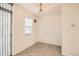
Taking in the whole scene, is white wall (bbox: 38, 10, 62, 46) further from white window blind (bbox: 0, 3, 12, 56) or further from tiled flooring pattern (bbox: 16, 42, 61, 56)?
white window blind (bbox: 0, 3, 12, 56)

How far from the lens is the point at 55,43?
6.25 metres

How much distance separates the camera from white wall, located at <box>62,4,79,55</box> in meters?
3.56

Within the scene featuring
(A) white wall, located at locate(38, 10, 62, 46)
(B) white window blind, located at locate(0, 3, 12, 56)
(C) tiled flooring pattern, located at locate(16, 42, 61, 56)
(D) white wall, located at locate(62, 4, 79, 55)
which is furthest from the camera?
(A) white wall, located at locate(38, 10, 62, 46)

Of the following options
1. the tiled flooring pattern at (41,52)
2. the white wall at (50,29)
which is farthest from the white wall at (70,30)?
the white wall at (50,29)

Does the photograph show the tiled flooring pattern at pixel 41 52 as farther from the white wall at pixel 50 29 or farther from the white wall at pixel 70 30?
the white wall at pixel 50 29

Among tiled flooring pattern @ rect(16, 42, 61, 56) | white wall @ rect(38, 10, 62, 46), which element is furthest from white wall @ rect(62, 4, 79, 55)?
white wall @ rect(38, 10, 62, 46)

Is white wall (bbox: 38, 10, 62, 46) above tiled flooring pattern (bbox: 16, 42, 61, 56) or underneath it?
above

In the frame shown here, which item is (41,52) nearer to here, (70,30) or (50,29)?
(70,30)

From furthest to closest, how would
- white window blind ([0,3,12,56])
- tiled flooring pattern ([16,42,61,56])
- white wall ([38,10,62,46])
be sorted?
white wall ([38,10,62,46]) → tiled flooring pattern ([16,42,61,56]) → white window blind ([0,3,12,56])

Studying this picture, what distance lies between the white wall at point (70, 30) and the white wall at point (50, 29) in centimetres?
219

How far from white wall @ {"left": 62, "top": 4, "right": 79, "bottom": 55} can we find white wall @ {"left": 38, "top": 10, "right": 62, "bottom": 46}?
219 centimetres

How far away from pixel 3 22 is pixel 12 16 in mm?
584

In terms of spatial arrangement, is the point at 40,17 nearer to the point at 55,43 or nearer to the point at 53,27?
the point at 53,27

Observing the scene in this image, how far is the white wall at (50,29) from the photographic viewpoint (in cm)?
611
